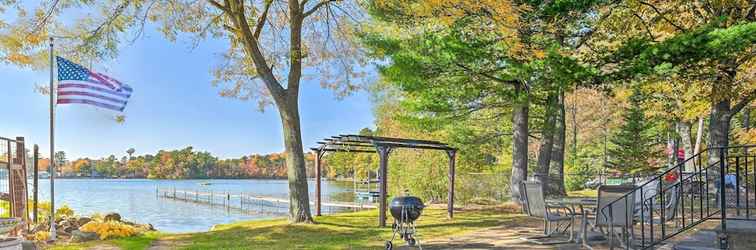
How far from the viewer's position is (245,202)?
4416 centimetres

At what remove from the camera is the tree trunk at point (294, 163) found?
10.9m

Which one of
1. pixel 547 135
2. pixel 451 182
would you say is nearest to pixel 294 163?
pixel 451 182

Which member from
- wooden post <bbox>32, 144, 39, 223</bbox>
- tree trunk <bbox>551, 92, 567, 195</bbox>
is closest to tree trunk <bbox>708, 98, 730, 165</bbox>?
tree trunk <bbox>551, 92, 567, 195</bbox>

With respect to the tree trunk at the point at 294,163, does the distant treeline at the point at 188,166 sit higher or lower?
lower

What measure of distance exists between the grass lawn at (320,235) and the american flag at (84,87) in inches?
95.4

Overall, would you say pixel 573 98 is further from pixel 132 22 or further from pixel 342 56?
pixel 132 22

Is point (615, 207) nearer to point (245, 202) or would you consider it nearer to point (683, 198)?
point (683, 198)

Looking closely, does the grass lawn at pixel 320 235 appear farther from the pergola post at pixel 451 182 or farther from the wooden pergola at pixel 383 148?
the wooden pergola at pixel 383 148

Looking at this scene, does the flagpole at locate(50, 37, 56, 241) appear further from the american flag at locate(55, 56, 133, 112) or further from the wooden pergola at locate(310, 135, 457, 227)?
the wooden pergola at locate(310, 135, 457, 227)

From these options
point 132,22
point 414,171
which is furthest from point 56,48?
point 414,171

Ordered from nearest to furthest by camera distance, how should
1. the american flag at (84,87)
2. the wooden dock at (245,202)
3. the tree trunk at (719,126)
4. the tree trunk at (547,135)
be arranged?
the american flag at (84,87) → the tree trunk at (547,135) → the tree trunk at (719,126) → the wooden dock at (245,202)

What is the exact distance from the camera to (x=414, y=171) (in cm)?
1873

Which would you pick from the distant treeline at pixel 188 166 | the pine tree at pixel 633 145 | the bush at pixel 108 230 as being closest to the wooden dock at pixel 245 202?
the pine tree at pixel 633 145

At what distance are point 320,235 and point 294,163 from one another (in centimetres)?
231
